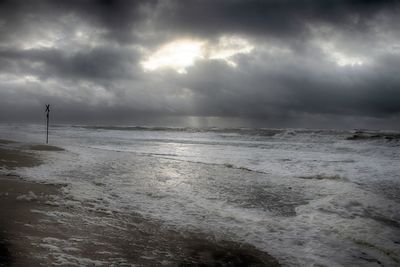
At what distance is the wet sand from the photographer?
4.05 metres

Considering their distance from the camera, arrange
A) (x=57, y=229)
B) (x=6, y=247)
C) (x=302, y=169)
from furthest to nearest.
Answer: (x=302, y=169), (x=57, y=229), (x=6, y=247)

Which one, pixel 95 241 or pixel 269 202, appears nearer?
pixel 95 241

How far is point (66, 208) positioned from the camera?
637 centimetres

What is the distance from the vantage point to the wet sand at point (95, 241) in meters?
4.05

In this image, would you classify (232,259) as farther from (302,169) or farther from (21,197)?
(302,169)

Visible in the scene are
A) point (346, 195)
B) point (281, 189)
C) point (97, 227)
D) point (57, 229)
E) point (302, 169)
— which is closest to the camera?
point (57, 229)

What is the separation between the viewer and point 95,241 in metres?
4.77

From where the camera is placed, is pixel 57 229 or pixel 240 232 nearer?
pixel 57 229

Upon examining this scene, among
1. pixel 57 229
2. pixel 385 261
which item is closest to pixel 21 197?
pixel 57 229

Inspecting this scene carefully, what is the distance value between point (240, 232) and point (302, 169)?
9403mm

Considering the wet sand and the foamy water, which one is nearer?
the wet sand

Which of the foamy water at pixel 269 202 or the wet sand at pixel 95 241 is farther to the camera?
the foamy water at pixel 269 202

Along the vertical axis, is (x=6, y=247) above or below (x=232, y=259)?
above

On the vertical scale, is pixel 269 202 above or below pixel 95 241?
below
